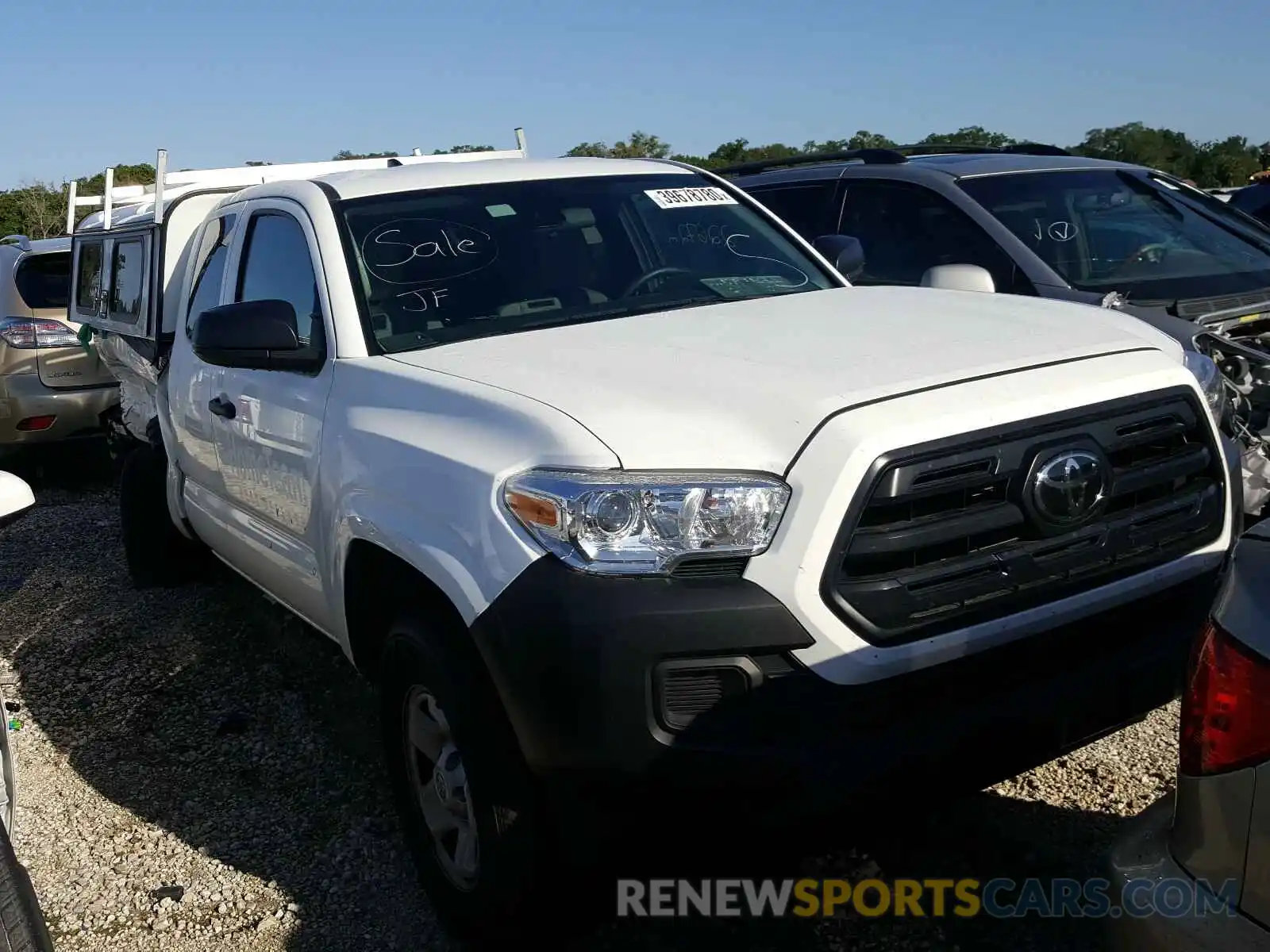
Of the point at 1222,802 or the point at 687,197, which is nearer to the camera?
the point at 1222,802

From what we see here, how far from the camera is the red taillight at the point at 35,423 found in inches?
344

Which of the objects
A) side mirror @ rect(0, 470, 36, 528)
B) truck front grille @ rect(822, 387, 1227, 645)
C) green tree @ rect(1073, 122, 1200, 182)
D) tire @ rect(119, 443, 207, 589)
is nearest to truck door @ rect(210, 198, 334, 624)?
side mirror @ rect(0, 470, 36, 528)

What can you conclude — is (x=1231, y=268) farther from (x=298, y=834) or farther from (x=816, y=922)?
(x=298, y=834)

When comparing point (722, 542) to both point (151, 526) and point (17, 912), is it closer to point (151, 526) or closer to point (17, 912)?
point (17, 912)

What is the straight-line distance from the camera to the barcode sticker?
4.35m

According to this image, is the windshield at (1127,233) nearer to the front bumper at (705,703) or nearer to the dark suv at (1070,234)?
the dark suv at (1070,234)

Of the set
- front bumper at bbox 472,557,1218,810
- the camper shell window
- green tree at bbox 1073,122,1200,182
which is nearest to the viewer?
front bumper at bbox 472,557,1218,810

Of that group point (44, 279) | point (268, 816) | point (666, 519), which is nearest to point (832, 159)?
point (268, 816)

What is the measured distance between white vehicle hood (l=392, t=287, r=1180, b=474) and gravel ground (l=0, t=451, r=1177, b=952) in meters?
1.27

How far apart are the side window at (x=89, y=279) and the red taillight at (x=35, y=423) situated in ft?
3.73

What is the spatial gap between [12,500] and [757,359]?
1.63 m

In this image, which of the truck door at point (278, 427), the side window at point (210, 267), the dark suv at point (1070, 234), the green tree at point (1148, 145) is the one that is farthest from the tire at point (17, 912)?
the green tree at point (1148, 145)

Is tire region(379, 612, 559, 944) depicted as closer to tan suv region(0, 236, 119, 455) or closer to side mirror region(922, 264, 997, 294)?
side mirror region(922, 264, 997, 294)

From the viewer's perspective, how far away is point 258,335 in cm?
355
